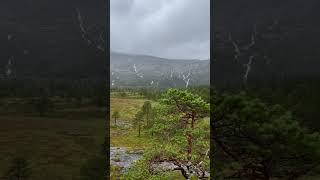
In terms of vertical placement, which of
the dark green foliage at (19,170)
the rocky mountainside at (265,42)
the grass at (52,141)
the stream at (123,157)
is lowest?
the stream at (123,157)

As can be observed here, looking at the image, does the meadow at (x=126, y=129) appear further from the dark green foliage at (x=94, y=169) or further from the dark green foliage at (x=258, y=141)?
the dark green foliage at (x=258, y=141)

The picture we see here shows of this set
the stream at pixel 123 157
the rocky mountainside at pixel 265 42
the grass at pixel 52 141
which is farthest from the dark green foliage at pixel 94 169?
the stream at pixel 123 157

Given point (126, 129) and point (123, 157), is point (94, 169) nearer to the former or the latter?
point (123, 157)

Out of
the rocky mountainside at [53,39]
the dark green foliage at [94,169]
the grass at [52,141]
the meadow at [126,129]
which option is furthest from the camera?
the meadow at [126,129]

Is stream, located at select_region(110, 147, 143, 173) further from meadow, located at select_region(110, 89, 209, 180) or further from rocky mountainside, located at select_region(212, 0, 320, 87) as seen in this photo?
rocky mountainside, located at select_region(212, 0, 320, 87)

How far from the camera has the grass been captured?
12.2m

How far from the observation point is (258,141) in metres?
11.1

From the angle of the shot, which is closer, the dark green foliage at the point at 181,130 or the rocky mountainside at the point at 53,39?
the dark green foliage at the point at 181,130

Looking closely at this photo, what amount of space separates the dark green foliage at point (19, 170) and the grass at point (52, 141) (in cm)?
14

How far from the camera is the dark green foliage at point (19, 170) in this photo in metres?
11.8

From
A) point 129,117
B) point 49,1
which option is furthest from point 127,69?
point 49,1

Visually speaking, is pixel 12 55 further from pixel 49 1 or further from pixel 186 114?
pixel 186 114

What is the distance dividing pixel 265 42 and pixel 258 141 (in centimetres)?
363

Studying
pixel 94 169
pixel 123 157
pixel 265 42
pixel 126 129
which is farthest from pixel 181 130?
pixel 126 129
